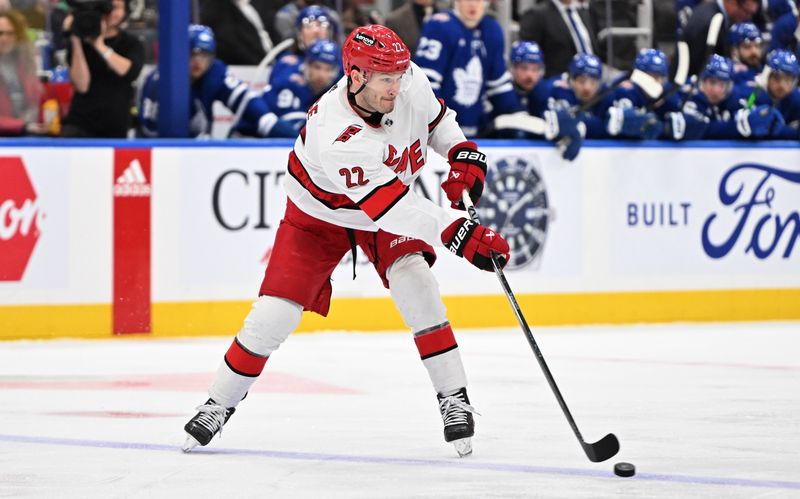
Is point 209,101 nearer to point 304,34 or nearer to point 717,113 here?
point 304,34

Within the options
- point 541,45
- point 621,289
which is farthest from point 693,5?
point 621,289

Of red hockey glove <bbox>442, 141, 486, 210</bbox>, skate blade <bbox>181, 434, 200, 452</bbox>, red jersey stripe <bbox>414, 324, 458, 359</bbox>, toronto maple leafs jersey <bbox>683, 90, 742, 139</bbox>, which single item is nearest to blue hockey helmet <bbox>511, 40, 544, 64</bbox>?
toronto maple leafs jersey <bbox>683, 90, 742, 139</bbox>

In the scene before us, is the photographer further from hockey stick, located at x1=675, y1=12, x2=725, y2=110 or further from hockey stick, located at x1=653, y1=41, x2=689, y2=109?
hockey stick, located at x1=675, y1=12, x2=725, y2=110

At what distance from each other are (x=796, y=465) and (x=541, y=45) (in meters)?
4.90

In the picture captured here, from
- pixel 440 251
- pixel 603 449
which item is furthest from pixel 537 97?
pixel 603 449

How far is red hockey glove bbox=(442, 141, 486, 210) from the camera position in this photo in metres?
4.23

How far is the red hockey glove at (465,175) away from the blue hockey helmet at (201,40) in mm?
3317

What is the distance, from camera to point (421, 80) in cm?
429

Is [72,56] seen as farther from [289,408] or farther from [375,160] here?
[375,160]

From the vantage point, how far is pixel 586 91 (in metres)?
7.94

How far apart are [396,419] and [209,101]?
318 cm

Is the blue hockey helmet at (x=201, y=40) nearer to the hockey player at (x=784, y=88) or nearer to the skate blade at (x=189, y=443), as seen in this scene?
the hockey player at (x=784, y=88)

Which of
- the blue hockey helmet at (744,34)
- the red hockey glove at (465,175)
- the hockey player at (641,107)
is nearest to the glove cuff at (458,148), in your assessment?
the red hockey glove at (465,175)

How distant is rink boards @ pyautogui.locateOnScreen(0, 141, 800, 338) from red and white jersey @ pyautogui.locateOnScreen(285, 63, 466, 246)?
2833 mm
